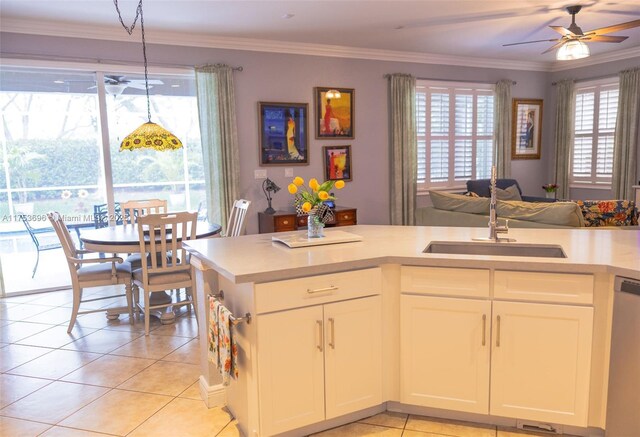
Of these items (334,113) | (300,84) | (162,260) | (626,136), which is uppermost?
(300,84)

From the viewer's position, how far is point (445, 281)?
250 cm

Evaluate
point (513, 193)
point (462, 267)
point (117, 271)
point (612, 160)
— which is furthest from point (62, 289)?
point (612, 160)

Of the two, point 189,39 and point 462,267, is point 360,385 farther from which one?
point 189,39

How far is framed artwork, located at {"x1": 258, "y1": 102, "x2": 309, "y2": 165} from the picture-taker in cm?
618

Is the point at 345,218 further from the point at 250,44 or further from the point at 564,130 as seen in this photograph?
the point at 564,130

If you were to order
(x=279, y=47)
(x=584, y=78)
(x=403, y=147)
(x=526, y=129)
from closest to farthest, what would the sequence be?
(x=279, y=47) → (x=403, y=147) → (x=584, y=78) → (x=526, y=129)

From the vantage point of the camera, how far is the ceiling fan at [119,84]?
5448 mm

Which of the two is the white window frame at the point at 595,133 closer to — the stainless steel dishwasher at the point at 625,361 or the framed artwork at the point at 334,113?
the framed artwork at the point at 334,113

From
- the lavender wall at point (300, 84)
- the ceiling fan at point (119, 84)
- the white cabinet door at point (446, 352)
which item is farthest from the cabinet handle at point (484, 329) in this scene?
the ceiling fan at point (119, 84)

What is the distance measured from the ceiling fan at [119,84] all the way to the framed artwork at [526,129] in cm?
554

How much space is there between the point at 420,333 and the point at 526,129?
653cm

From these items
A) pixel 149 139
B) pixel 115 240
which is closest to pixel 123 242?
pixel 115 240

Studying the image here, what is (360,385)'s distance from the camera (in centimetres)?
258

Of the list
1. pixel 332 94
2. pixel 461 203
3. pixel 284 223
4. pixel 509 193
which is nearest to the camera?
pixel 461 203
